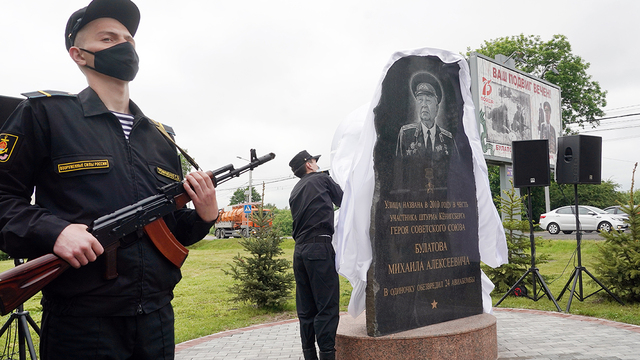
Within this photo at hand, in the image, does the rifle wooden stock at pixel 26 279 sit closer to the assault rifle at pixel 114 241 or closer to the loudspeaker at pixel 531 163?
the assault rifle at pixel 114 241

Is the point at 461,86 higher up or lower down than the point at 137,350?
higher up

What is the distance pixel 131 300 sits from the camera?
1748 mm

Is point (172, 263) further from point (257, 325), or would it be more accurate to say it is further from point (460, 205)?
point (257, 325)

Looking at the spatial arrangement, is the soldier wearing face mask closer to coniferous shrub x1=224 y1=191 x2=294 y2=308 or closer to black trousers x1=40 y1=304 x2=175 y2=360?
black trousers x1=40 y1=304 x2=175 y2=360

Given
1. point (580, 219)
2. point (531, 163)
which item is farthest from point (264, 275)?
point (580, 219)

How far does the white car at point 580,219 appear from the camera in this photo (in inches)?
795

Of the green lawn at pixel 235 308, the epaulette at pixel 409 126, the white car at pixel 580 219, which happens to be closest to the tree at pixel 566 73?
the white car at pixel 580 219

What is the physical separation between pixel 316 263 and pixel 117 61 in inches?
121

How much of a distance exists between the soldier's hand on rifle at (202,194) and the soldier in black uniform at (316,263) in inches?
105

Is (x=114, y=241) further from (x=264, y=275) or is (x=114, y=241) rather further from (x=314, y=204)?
(x=264, y=275)

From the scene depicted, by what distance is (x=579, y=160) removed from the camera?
748 centimetres

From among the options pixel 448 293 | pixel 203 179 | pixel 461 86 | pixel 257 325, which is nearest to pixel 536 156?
pixel 461 86

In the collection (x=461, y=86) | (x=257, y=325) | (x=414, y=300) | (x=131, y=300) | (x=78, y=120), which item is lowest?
(x=257, y=325)

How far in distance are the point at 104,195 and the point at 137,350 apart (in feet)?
1.97
